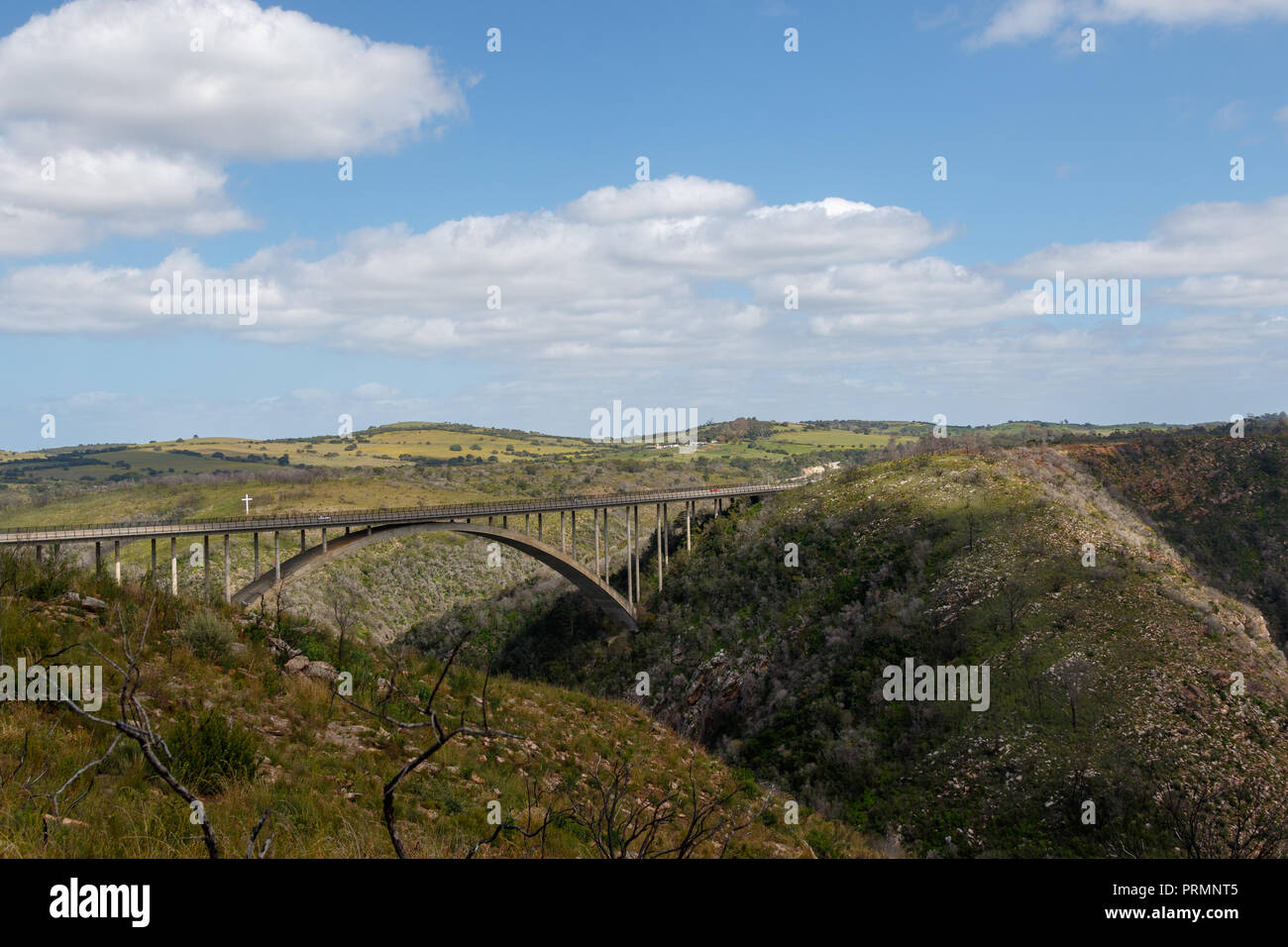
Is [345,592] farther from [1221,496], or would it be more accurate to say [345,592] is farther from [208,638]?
[1221,496]

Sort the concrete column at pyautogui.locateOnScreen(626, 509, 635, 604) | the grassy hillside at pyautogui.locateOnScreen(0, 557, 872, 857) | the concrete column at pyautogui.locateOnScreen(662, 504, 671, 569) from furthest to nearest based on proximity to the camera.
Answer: the concrete column at pyautogui.locateOnScreen(662, 504, 671, 569) < the concrete column at pyautogui.locateOnScreen(626, 509, 635, 604) < the grassy hillside at pyautogui.locateOnScreen(0, 557, 872, 857)

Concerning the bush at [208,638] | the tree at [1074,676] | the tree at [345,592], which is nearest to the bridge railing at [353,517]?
the tree at [345,592]

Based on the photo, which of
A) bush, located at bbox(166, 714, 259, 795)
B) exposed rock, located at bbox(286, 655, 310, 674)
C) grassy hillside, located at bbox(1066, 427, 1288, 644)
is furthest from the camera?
grassy hillside, located at bbox(1066, 427, 1288, 644)

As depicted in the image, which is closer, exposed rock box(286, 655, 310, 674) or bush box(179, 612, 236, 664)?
bush box(179, 612, 236, 664)

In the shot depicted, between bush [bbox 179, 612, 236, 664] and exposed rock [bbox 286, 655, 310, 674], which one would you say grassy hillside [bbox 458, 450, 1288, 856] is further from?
bush [bbox 179, 612, 236, 664]

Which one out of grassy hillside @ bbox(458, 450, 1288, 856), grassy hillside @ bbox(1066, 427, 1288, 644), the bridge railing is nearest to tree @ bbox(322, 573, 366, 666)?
the bridge railing
